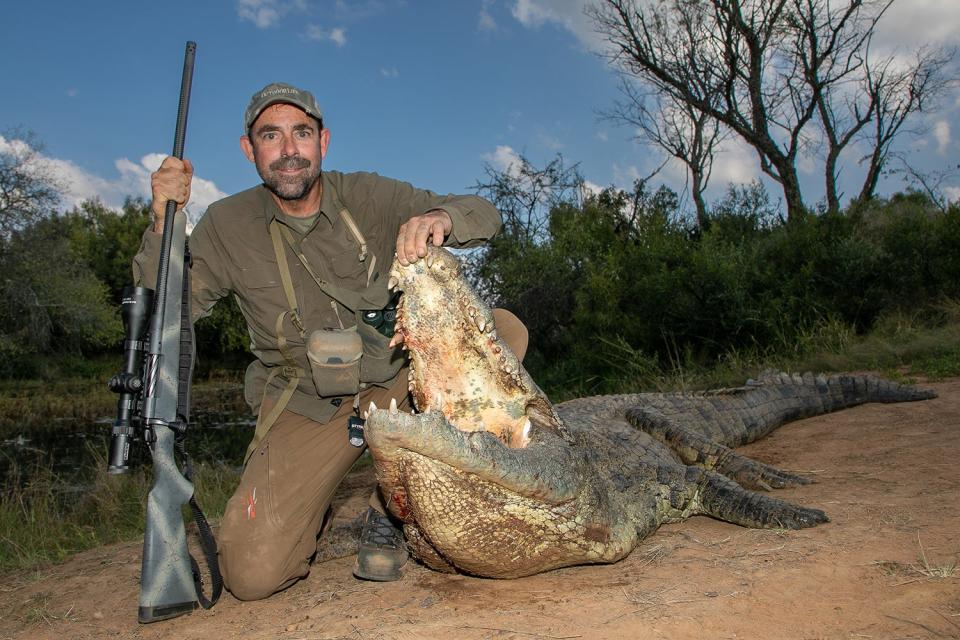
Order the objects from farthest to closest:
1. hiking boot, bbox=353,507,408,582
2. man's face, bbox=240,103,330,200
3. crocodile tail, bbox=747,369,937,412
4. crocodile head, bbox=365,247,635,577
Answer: crocodile tail, bbox=747,369,937,412, man's face, bbox=240,103,330,200, hiking boot, bbox=353,507,408,582, crocodile head, bbox=365,247,635,577

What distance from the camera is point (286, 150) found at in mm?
3434

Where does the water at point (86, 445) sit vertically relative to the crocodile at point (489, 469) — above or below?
below

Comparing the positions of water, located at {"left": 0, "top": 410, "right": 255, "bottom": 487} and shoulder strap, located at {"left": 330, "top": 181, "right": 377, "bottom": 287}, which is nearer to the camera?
shoulder strap, located at {"left": 330, "top": 181, "right": 377, "bottom": 287}

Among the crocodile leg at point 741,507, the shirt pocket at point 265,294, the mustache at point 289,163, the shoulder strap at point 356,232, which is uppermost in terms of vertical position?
the mustache at point 289,163

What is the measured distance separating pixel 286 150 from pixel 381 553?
6.46 ft

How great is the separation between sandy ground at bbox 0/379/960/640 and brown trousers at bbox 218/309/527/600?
12cm

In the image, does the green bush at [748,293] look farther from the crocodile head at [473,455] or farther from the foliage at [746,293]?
the crocodile head at [473,455]

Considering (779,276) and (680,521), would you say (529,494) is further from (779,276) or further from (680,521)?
(779,276)

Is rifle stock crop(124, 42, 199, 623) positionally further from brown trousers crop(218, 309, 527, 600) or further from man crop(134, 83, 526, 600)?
brown trousers crop(218, 309, 527, 600)

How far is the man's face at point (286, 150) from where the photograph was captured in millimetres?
3391

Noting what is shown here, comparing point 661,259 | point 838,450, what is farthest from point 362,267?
point 661,259

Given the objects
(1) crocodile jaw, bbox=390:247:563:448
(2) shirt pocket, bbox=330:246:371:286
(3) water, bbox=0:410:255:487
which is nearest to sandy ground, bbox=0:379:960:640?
(1) crocodile jaw, bbox=390:247:563:448

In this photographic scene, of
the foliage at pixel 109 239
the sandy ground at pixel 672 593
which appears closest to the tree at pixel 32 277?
the foliage at pixel 109 239

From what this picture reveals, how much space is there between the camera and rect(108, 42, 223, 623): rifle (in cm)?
275
